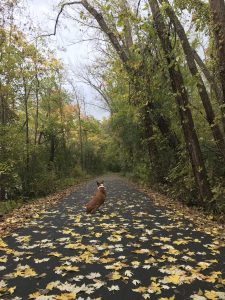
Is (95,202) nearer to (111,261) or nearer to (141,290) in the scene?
(111,261)

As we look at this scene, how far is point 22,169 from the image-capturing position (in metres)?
17.6

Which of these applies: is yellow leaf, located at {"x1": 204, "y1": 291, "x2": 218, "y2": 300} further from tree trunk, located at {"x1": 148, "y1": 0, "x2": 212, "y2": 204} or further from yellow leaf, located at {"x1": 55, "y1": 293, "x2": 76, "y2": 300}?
tree trunk, located at {"x1": 148, "y1": 0, "x2": 212, "y2": 204}

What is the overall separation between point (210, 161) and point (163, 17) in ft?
18.9

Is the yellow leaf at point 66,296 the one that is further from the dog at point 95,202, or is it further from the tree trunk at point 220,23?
the tree trunk at point 220,23

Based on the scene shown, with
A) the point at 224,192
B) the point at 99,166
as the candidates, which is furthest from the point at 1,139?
the point at 99,166

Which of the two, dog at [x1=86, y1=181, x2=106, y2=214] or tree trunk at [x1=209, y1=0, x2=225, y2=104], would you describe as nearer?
tree trunk at [x1=209, y1=0, x2=225, y2=104]

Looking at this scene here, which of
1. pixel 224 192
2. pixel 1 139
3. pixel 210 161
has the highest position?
pixel 1 139

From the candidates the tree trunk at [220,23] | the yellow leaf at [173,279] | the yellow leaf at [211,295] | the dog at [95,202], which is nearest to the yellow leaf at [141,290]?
the yellow leaf at [173,279]

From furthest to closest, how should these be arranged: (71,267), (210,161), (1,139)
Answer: (1,139), (210,161), (71,267)

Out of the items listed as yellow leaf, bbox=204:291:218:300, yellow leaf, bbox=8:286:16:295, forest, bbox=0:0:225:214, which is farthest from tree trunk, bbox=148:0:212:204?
yellow leaf, bbox=8:286:16:295

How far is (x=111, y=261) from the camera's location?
6.18m

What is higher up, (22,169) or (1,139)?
(1,139)

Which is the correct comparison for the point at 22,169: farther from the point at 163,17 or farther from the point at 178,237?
the point at 178,237

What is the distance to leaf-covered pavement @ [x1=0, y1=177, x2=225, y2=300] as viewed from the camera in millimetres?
4844
